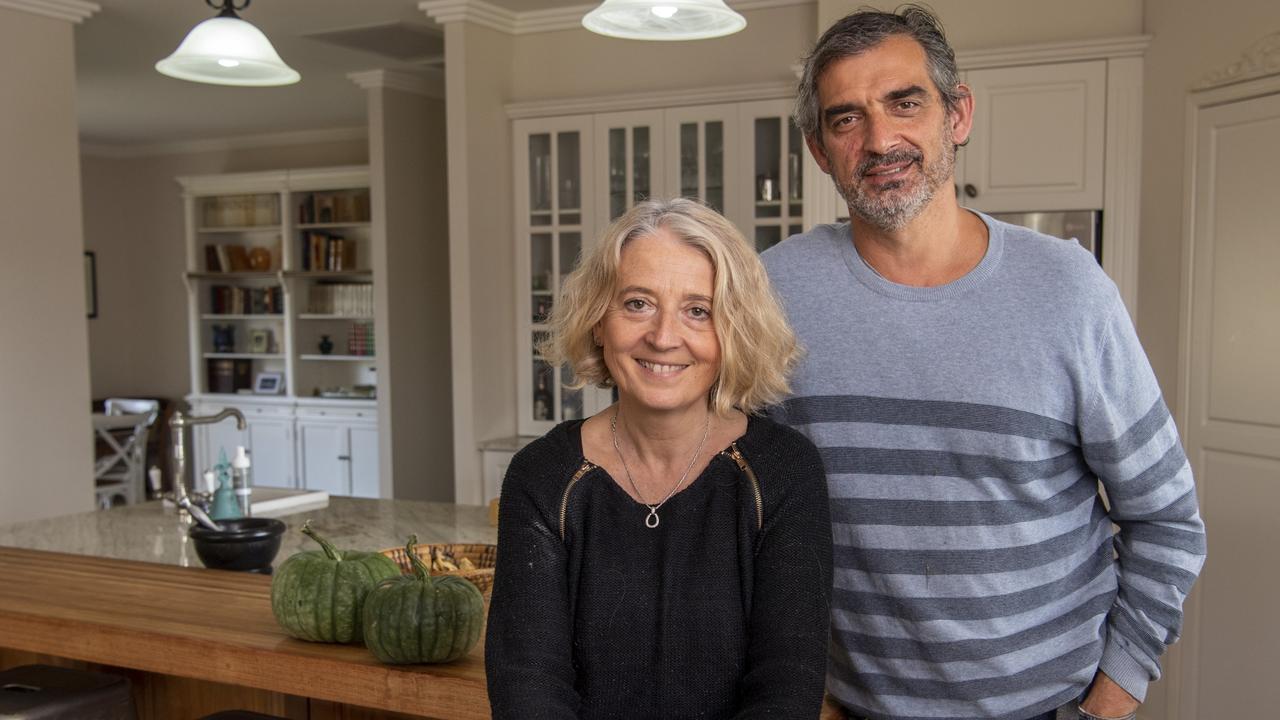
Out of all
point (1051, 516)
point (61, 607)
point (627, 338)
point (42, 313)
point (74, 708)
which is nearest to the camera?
point (627, 338)

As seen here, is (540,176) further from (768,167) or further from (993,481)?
(993,481)

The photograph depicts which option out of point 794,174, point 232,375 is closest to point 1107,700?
point 794,174

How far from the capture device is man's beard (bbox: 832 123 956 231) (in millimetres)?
1471

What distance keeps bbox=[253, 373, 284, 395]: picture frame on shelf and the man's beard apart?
8.29 m

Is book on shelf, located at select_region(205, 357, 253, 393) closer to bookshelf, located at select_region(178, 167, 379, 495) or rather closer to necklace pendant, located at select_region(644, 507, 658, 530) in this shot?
bookshelf, located at select_region(178, 167, 379, 495)

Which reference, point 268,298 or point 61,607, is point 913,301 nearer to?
point 61,607

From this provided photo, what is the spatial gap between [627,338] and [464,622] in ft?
2.25

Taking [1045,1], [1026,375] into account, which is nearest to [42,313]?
[1045,1]

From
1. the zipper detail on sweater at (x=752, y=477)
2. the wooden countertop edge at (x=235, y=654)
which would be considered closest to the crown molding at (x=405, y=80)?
the wooden countertop edge at (x=235, y=654)

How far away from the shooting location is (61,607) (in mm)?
2250

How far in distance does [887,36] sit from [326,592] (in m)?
1.24

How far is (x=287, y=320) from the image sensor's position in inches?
349

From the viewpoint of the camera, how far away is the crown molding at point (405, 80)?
6.86 m

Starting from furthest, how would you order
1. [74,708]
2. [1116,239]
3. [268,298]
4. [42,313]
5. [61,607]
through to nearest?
[268,298], [42,313], [1116,239], [61,607], [74,708]
